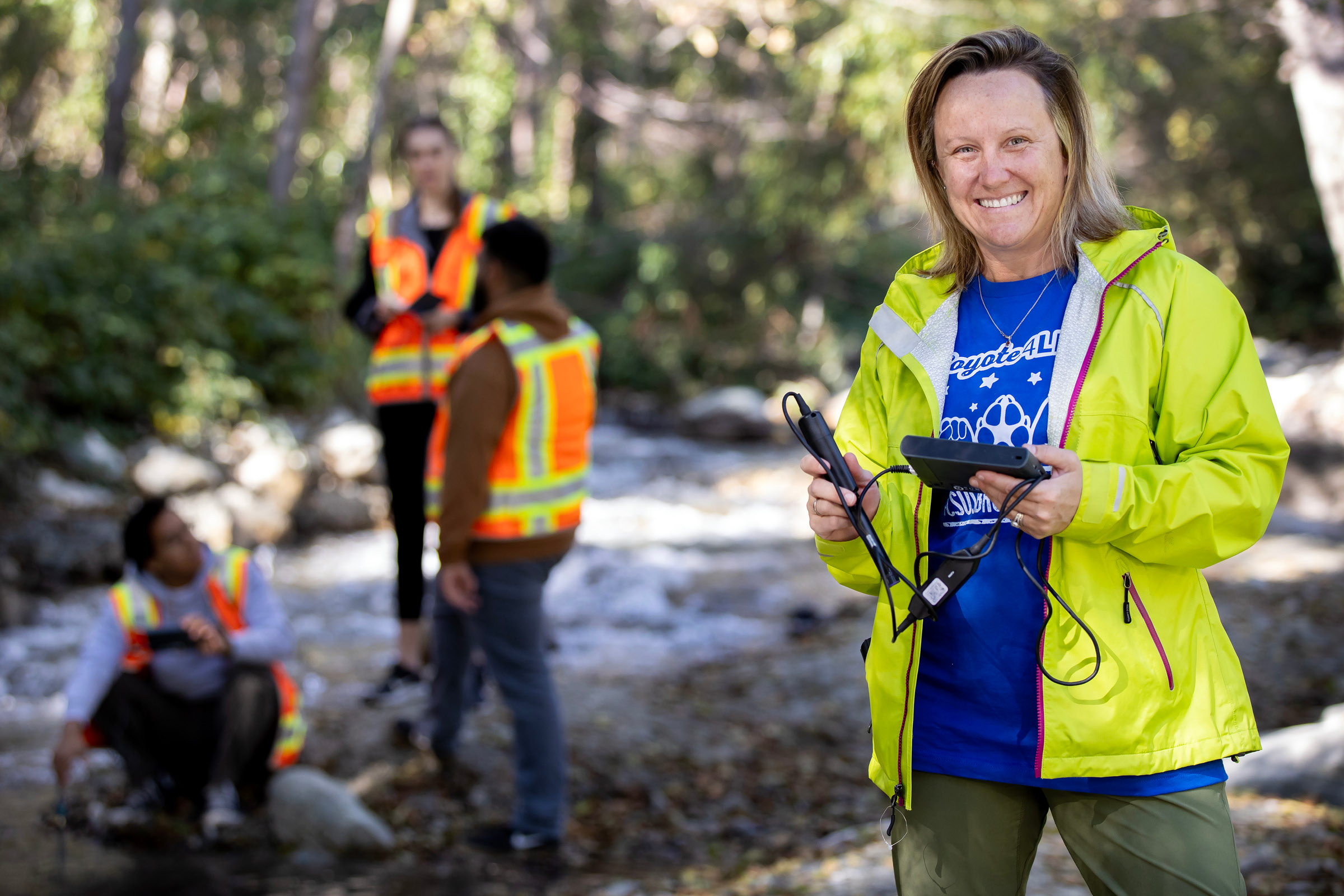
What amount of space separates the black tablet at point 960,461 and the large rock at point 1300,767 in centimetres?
309

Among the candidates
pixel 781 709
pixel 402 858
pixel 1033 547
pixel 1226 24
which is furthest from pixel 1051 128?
pixel 1226 24

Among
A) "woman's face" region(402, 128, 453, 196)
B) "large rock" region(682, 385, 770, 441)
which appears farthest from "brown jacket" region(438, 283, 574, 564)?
"large rock" region(682, 385, 770, 441)

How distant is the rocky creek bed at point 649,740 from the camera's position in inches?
159

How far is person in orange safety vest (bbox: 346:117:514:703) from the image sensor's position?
16.9ft

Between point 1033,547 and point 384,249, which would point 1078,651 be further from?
point 384,249

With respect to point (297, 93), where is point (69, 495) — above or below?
below

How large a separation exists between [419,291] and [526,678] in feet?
6.18

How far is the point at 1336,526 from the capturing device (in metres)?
9.73

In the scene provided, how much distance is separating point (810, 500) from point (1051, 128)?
2.39 feet

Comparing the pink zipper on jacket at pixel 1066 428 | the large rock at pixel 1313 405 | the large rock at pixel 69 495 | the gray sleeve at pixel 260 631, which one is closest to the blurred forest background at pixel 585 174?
the large rock at pixel 69 495

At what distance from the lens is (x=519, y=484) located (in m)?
4.19

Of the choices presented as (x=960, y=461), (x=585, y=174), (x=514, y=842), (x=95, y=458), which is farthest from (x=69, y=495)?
(x=585, y=174)

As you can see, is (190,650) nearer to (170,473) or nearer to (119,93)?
(170,473)

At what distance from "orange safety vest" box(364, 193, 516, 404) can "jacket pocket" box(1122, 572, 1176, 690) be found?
3680 mm
